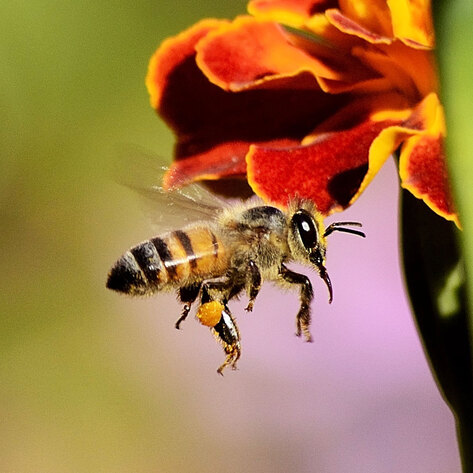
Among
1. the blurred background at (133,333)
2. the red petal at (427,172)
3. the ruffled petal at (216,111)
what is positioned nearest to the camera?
the red petal at (427,172)

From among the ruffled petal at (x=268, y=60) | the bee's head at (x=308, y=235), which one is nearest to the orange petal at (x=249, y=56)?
the ruffled petal at (x=268, y=60)

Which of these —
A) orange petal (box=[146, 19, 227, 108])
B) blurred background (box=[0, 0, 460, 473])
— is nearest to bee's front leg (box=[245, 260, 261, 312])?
orange petal (box=[146, 19, 227, 108])

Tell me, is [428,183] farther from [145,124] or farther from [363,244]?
[145,124]

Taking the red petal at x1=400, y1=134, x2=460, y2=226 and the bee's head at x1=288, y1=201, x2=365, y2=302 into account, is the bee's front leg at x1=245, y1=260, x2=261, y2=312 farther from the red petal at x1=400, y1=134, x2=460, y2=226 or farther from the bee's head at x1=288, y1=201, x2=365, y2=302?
the red petal at x1=400, y1=134, x2=460, y2=226

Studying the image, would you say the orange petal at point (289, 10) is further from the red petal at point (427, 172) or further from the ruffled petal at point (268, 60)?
the red petal at point (427, 172)

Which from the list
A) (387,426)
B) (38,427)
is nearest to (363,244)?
(387,426)

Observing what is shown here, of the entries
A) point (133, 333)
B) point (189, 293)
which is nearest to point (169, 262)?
point (189, 293)
